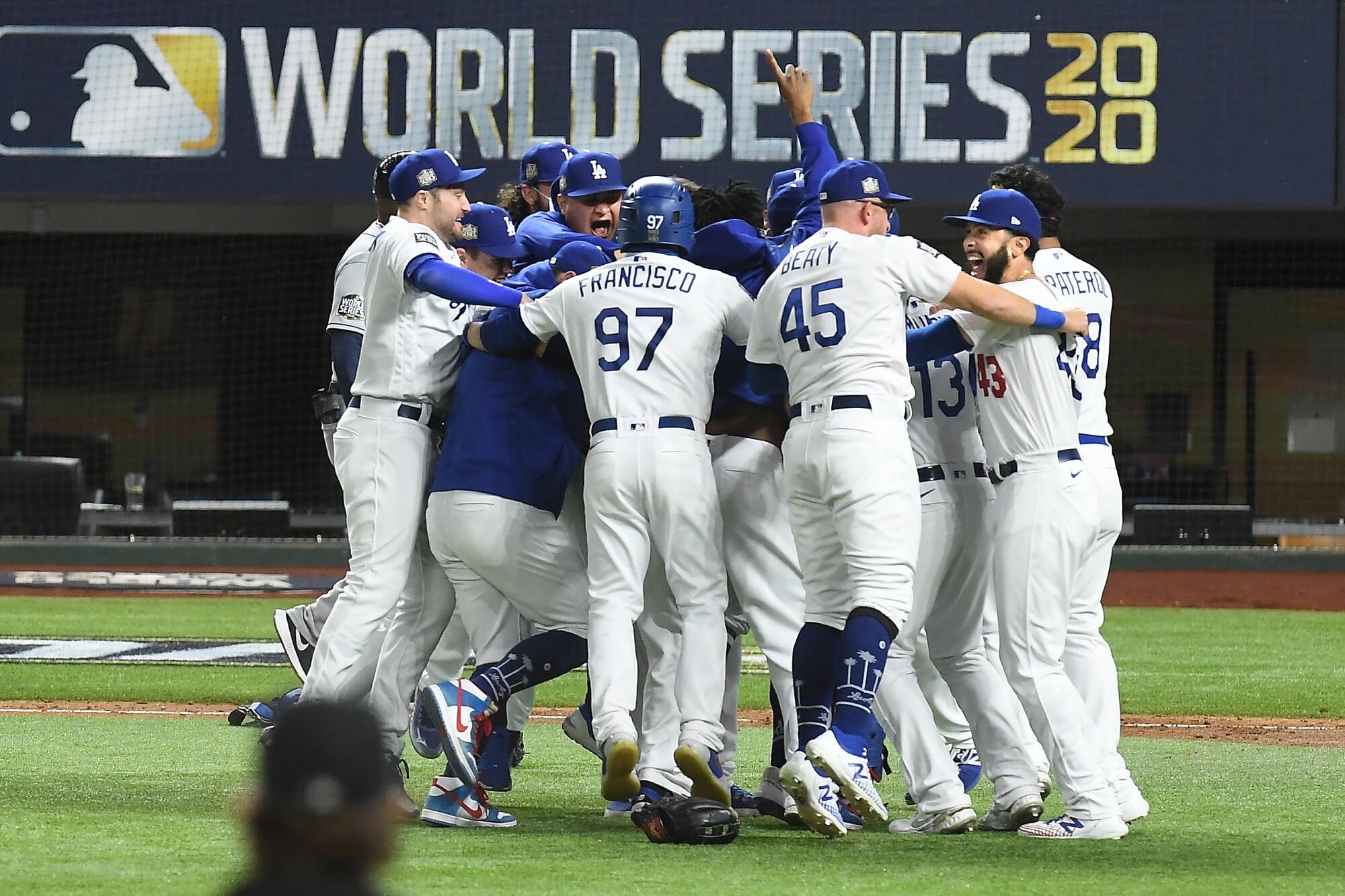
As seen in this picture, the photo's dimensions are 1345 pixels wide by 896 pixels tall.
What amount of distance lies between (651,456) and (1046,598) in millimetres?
1035

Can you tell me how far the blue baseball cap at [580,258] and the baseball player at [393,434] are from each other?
0.73 ft

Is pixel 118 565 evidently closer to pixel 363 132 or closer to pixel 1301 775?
pixel 363 132

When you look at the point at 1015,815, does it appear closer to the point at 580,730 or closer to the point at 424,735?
the point at 580,730

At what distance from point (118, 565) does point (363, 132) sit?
14.3 feet

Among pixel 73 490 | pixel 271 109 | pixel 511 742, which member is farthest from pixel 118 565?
pixel 511 742

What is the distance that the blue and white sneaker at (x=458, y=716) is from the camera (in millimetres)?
4062

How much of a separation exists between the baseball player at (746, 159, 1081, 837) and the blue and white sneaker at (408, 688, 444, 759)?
3.92ft

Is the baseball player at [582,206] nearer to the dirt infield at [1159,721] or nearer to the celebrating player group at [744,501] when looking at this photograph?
the celebrating player group at [744,501]

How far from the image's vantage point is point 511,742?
15.3 feet

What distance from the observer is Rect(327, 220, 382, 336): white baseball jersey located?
5.57m

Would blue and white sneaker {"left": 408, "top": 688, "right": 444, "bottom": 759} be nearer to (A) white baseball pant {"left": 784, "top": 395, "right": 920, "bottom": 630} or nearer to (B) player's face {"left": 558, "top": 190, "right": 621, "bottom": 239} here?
(A) white baseball pant {"left": 784, "top": 395, "right": 920, "bottom": 630}

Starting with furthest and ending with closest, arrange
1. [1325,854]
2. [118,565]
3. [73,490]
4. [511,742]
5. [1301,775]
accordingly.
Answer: [73,490], [118,565], [1301,775], [511,742], [1325,854]

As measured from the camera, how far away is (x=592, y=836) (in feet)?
13.7

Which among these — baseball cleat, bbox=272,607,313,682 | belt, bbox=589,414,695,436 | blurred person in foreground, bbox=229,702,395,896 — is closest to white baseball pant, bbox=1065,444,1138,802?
belt, bbox=589,414,695,436
